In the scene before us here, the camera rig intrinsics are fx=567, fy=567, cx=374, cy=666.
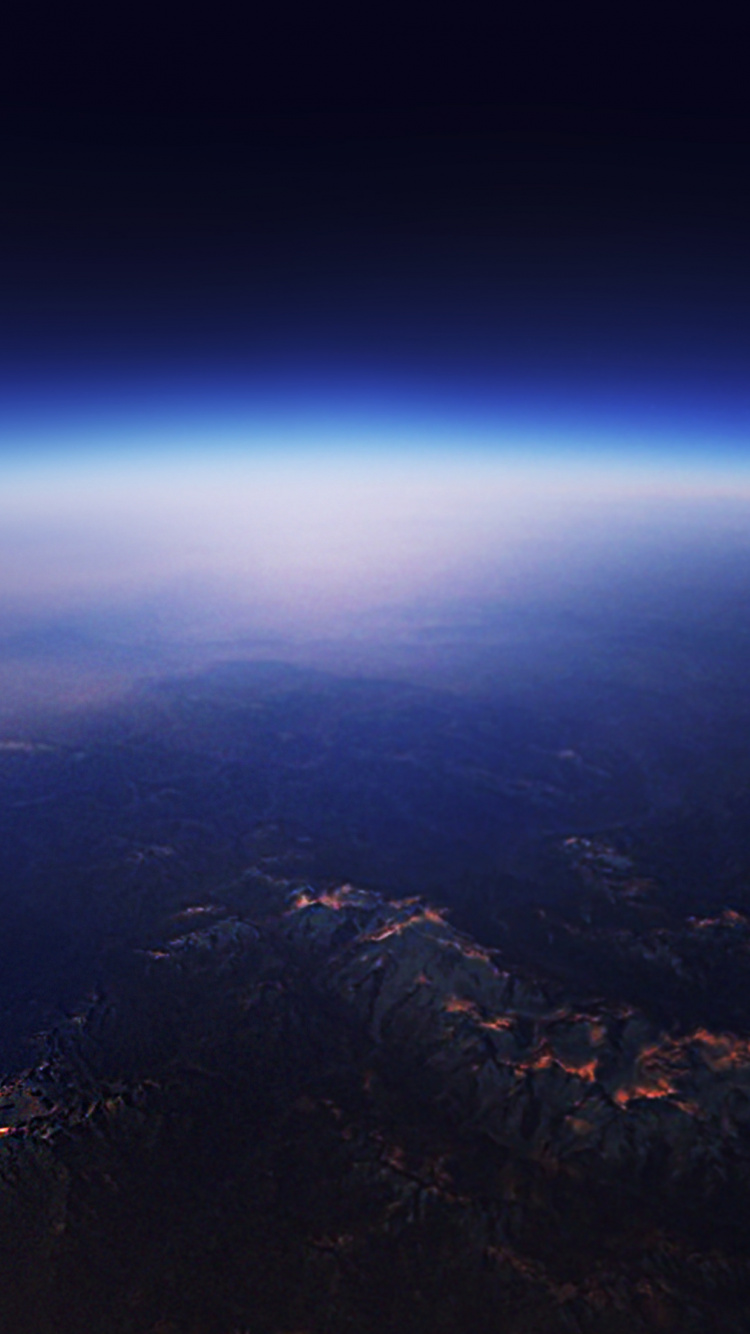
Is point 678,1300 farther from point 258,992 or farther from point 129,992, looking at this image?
point 129,992

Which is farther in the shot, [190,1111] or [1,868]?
[1,868]

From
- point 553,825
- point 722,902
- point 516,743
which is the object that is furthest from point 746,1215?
point 516,743

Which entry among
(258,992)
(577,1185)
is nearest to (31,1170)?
(258,992)

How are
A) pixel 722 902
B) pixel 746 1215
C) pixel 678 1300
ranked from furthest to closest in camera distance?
pixel 722 902 → pixel 746 1215 → pixel 678 1300

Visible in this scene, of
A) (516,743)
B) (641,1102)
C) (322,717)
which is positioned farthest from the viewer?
(322,717)

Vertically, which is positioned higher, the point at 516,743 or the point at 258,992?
the point at 516,743

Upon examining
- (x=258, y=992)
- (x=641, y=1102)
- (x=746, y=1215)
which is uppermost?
(x=258, y=992)

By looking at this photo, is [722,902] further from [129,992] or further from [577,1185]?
[129,992]
